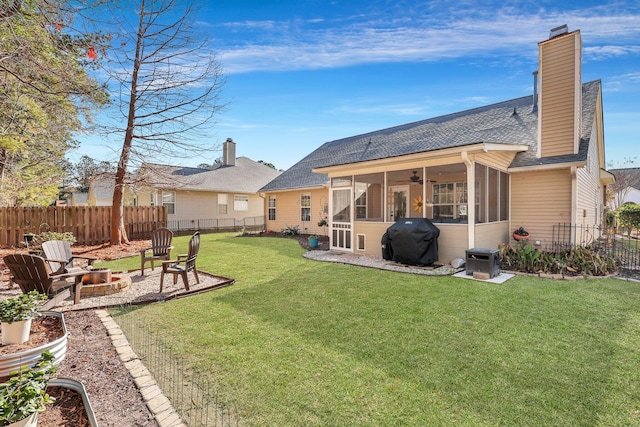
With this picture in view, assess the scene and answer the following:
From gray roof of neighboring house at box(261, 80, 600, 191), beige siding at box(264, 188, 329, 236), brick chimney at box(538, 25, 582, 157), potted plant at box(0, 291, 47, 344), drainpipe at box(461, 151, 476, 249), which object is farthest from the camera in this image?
beige siding at box(264, 188, 329, 236)

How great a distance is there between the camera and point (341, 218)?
1034cm

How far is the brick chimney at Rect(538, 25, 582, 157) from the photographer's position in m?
8.21

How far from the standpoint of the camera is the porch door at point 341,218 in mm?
10066

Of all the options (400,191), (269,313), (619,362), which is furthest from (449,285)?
(400,191)

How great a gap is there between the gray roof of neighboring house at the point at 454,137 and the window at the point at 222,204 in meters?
4.78

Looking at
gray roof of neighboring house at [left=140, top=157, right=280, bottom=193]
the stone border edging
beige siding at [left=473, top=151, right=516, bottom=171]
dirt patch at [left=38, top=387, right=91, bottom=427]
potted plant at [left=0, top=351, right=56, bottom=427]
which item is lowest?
the stone border edging

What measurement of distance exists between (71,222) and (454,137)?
15214 mm

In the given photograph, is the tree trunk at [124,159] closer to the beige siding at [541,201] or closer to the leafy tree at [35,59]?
the leafy tree at [35,59]

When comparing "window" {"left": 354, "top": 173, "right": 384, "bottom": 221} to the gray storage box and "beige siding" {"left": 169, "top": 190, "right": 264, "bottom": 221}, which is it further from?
"beige siding" {"left": 169, "top": 190, "right": 264, "bottom": 221}

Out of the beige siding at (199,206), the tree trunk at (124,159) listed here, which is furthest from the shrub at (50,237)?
the beige siding at (199,206)

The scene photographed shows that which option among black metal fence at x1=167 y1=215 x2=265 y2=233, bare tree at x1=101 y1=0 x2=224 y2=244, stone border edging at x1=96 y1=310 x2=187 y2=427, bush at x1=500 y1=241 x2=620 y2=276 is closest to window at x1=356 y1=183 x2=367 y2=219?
bush at x1=500 y1=241 x2=620 y2=276

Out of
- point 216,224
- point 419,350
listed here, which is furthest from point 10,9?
point 216,224

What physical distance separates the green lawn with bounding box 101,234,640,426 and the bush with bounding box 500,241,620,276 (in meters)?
0.73

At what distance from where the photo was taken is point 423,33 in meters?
8.35
